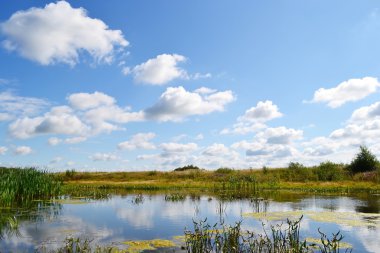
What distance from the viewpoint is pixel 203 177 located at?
55500 mm

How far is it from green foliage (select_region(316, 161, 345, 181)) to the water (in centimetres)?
2468

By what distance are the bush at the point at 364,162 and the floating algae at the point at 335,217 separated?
1370 inches

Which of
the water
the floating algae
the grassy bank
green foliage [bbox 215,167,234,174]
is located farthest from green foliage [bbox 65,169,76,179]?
the floating algae

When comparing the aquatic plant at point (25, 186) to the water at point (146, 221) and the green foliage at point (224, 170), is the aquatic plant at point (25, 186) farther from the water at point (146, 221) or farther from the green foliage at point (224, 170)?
the green foliage at point (224, 170)

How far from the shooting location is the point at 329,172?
175ft

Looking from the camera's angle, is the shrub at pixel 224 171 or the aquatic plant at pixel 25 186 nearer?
the aquatic plant at pixel 25 186

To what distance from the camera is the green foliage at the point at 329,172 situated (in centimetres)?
5224

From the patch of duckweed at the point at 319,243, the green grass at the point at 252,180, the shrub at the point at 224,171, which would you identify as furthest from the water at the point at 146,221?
the shrub at the point at 224,171

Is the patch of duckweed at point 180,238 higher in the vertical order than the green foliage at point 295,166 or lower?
lower

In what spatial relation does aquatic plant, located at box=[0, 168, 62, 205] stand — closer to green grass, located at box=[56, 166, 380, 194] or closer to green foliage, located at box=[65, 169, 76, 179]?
green grass, located at box=[56, 166, 380, 194]

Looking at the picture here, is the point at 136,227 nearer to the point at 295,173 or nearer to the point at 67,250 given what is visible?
the point at 67,250

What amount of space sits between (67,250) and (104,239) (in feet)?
11.7

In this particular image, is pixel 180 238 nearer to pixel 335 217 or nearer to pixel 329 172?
pixel 335 217

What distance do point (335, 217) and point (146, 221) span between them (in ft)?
33.3
